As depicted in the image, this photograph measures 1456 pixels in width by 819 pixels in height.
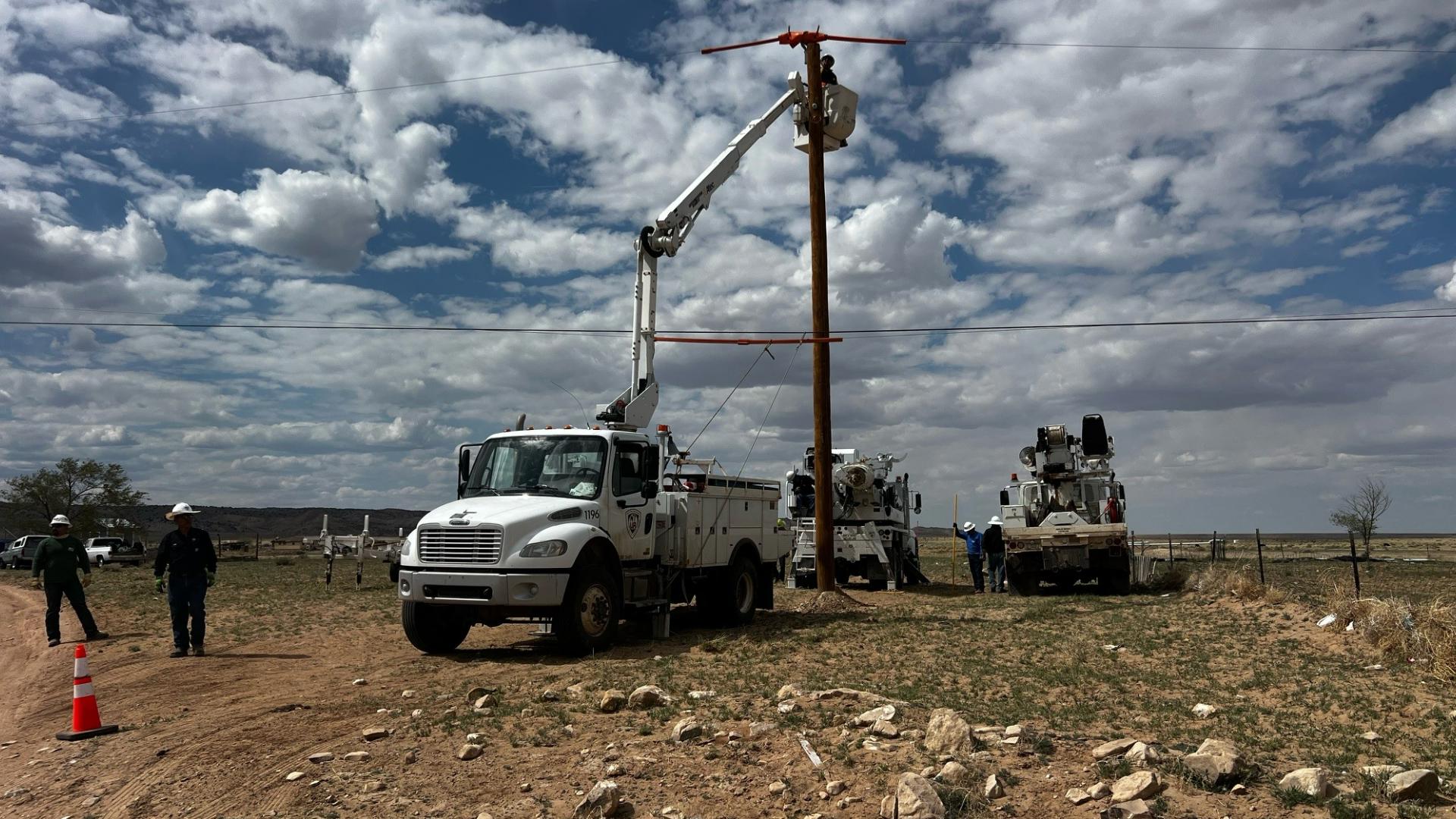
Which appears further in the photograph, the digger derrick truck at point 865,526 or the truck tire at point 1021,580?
the digger derrick truck at point 865,526

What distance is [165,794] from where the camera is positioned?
245 inches

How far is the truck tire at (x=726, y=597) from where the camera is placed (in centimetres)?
1456

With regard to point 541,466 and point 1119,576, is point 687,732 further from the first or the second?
point 1119,576

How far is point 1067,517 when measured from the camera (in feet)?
70.5

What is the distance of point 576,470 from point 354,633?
494cm

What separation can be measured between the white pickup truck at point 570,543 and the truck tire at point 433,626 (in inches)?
0.6

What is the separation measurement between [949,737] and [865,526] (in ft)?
56.4

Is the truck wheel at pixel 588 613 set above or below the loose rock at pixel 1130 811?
above

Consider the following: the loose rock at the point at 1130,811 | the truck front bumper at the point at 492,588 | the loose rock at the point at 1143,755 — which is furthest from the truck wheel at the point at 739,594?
the loose rock at the point at 1130,811

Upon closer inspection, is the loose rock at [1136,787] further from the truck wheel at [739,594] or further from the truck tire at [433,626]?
the truck wheel at [739,594]

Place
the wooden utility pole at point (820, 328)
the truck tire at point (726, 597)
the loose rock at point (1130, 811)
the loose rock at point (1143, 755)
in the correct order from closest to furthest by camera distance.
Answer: the loose rock at point (1130, 811)
the loose rock at point (1143, 755)
the truck tire at point (726, 597)
the wooden utility pole at point (820, 328)

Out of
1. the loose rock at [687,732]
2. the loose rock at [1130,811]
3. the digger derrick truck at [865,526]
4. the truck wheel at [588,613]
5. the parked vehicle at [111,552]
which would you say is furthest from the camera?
the parked vehicle at [111,552]

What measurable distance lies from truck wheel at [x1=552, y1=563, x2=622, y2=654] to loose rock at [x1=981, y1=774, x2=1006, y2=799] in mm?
6433

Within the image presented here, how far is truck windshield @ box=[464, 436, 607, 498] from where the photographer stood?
475 inches
